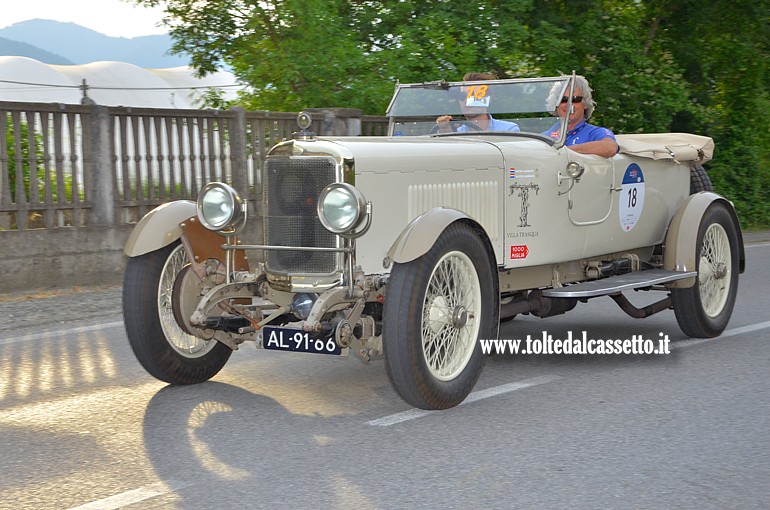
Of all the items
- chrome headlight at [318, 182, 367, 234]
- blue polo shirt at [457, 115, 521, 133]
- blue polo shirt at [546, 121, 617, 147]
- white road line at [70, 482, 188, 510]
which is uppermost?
blue polo shirt at [457, 115, 521, 133]

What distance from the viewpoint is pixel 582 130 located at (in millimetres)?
7004

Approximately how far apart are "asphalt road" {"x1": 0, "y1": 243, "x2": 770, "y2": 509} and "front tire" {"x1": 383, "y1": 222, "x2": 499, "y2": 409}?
0.52ft

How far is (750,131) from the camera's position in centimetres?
1858

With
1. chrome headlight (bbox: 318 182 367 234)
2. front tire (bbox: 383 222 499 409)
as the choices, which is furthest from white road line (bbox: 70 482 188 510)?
chrome headlight (bbox: 318 182 367 234)

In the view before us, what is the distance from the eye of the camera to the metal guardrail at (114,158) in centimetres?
963

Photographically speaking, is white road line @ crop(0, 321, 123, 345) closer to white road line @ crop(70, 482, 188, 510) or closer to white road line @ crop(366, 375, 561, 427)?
white road line @ crop(366, 375, 561, 427)

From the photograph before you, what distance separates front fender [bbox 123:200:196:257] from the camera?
574 centimetres

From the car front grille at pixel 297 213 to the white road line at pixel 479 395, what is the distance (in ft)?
2.74

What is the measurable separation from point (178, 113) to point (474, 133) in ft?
17.0

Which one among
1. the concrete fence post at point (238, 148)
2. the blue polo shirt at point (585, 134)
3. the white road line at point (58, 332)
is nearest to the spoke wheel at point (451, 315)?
the blue polo shirt at point (585, 134)

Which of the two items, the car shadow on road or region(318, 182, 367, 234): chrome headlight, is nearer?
the car shadow on road

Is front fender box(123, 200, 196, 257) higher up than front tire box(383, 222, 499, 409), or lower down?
higher up

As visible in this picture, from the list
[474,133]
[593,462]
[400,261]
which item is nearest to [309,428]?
[400,261]

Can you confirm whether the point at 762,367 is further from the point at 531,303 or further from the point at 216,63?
the point at 216,63
